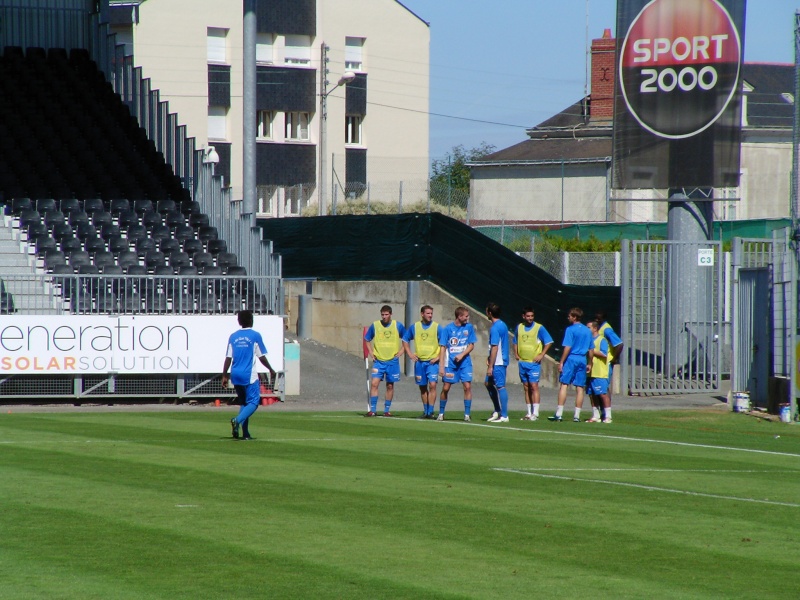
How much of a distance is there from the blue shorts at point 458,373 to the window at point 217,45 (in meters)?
39.9

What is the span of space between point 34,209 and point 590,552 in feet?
71.7

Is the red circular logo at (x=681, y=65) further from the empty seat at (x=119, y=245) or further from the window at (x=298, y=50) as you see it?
the window at (x=298, y=50)

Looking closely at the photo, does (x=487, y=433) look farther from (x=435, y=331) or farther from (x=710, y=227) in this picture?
(x=710, y=227)

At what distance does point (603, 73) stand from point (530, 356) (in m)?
40.5

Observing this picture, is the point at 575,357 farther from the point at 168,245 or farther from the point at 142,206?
the point at 142,206

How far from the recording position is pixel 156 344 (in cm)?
2252

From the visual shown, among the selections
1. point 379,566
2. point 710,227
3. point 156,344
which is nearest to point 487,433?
point 156,344

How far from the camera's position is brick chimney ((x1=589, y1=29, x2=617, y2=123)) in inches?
2281

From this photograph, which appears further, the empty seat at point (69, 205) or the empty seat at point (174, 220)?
the empty seat at point (174, 220)

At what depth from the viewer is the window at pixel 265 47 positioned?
186 feet

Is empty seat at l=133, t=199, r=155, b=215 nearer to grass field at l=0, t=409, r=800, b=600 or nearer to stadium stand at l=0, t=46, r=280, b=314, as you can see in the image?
stadium stand at l=0, t=46, r=280, b=314

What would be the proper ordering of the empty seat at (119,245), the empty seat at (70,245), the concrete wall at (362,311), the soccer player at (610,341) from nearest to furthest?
the soccer player at (610,341), the empty seat at (70,245), the empty seat at (119,245), the concrete wall at (362,311)

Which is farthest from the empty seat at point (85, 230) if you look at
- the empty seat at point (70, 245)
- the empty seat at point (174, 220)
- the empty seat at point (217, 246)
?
the empty seat at point (217, 246)

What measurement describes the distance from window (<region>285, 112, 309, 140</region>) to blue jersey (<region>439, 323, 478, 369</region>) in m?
39.3
